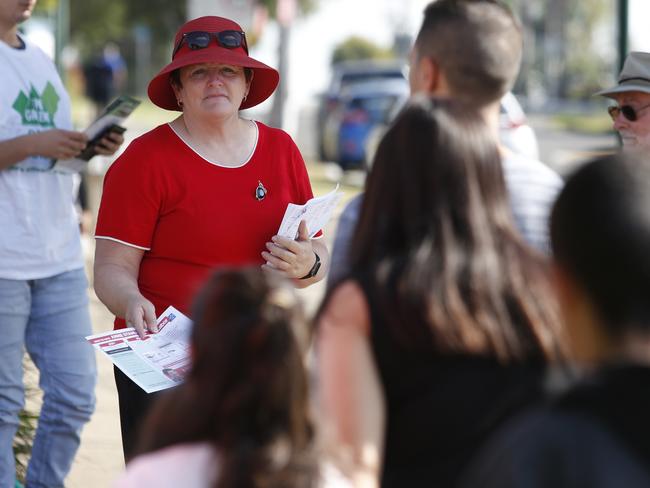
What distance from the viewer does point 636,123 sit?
425 cm

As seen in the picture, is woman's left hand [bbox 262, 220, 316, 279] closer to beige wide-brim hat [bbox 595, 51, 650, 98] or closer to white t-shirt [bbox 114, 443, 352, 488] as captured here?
beige wide-brim hat [bbox 595, 51, 650, 98]

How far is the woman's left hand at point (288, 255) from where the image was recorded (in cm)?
375

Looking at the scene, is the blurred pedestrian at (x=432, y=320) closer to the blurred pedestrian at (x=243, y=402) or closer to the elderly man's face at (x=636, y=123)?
the blurred pedestrian at (x=243, y=402)

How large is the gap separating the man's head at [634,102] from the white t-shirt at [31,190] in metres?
2.07

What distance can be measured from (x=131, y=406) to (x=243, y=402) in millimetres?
1774

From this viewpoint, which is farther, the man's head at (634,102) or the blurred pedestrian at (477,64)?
the man's head at (634,102)

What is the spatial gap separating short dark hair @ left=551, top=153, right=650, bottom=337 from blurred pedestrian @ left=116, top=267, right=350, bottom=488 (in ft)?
1.66

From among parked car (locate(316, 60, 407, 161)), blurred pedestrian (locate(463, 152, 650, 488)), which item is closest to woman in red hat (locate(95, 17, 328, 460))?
blurred pedestrian (locate(463, 152, 650, 488))

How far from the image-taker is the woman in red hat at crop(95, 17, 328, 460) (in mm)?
3732

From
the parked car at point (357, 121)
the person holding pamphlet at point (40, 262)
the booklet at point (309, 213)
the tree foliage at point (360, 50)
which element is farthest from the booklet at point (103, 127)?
the tree foliage at point (360, 50)

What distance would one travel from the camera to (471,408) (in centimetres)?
217

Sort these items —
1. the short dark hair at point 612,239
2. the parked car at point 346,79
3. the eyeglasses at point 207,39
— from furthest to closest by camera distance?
the parked car at point 346,79 < the eyeglasses at point 207,39 < the short dark hair at point 612,239

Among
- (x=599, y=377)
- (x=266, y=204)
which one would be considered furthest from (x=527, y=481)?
(x=266, y=204)

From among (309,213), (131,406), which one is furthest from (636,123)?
(131,406)
